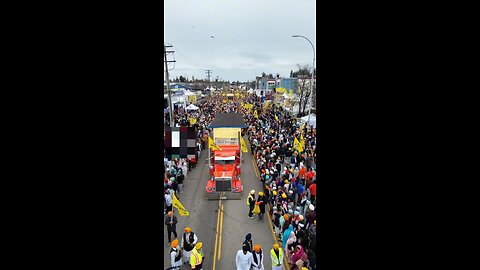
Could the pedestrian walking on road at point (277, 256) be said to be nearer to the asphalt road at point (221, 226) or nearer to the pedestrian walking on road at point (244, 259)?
the pedestrian walking on road at point (244, 259)

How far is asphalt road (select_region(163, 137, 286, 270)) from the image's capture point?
30.5ft

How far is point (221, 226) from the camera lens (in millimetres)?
11211

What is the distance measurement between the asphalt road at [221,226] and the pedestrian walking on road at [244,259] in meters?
1.25

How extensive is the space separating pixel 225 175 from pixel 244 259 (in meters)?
6.57

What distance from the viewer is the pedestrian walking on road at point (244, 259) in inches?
294

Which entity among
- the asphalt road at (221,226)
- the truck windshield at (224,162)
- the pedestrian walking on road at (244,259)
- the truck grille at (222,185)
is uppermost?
the truck windshield at (224,162)

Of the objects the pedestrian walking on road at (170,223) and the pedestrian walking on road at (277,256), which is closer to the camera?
the pedestrian walking on road at (277,256)

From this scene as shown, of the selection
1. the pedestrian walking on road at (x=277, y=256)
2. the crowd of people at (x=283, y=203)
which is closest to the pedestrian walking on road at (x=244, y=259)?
the crowd of people at (x=283, y=203)

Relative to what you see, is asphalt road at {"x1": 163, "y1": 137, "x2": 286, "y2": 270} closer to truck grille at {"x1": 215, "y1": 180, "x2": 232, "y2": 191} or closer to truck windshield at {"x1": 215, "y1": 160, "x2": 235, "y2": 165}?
truck grille at {"x1": 215, "y1": 180, "x2": 232, "y2": 191}
